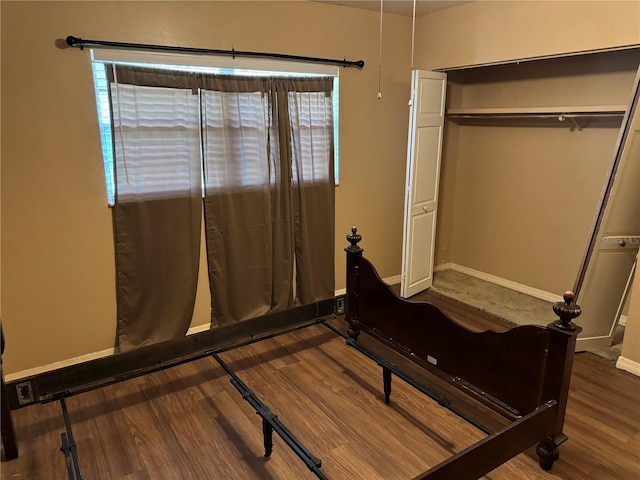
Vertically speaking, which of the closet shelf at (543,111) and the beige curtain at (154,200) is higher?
the closet shelf at (543,111)

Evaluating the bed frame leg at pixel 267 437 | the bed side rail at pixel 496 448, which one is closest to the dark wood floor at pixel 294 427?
the bed frame leg at pixel 267 437

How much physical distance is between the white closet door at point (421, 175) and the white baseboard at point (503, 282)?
30.2 inches

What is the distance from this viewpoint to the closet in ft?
10.3

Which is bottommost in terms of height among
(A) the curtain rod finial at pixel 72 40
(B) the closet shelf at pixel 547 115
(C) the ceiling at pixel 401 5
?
(B) the closet shelf at pixel 547 115

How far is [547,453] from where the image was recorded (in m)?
2.18

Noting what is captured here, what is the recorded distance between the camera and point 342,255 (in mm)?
4238

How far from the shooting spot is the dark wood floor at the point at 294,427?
2268 millimetres

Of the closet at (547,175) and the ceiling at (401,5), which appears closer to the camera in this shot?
the closet at (547,175)

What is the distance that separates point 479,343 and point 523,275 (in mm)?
2529

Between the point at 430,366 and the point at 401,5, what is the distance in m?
2.95

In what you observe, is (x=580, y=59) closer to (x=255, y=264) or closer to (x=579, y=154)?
(x=579, y=154)

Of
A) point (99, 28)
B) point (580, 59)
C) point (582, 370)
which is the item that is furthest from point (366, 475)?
point (580, 59)

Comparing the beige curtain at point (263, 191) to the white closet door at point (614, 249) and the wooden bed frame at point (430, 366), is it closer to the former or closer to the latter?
the wooden bed frame at point (430, 366)

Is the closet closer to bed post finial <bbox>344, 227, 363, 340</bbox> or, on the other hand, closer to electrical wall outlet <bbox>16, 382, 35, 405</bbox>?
bed post finial <bbox>344, 227, 363, 340</bbox>
